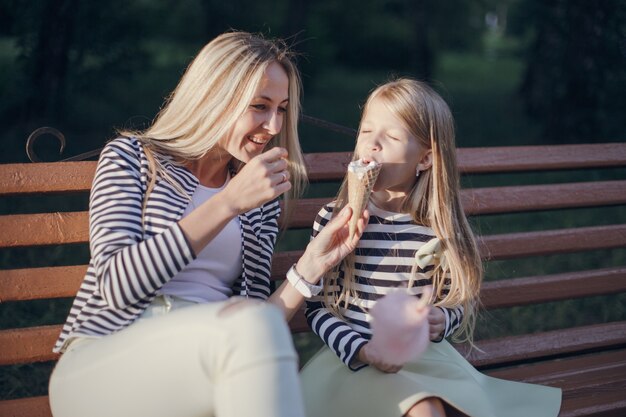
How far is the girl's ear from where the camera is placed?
278 cm

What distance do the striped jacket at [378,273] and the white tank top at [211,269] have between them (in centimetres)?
27

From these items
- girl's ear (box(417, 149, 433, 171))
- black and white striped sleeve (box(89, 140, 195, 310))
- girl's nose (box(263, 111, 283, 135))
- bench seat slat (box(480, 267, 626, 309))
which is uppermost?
girl's nose (box(263, 111, 283, 135))

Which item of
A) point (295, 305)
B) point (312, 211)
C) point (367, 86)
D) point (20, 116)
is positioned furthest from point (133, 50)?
point (367, 86)

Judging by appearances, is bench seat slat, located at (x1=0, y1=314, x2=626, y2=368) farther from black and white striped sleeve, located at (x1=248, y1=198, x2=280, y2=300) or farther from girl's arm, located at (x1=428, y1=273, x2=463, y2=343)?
girl's arm, located at (x1=428, y1=273, x2=463, y2=343)

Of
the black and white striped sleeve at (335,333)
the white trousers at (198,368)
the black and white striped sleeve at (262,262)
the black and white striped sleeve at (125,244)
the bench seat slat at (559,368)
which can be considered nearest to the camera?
the white trousers at (198,368)

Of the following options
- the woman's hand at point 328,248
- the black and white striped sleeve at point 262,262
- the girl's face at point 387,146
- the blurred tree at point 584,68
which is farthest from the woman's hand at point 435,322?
the blurred tree at point 584,68

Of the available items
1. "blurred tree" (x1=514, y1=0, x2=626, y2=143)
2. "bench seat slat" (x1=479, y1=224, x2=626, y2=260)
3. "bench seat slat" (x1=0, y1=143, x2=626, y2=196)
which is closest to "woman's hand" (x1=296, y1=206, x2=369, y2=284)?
"bench seat slat" (x1=0, y1=143, x2=626, y2=196)

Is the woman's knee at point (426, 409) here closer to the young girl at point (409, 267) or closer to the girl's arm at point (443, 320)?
the young girl at point (409, 267)

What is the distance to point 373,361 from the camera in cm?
246

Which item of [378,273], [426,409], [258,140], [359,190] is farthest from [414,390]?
[258,140]

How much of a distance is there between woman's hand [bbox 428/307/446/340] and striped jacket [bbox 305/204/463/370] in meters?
0.03

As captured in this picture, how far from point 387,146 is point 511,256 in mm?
1026

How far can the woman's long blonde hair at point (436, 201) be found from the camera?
2.70 m

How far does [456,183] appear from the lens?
112 inches
